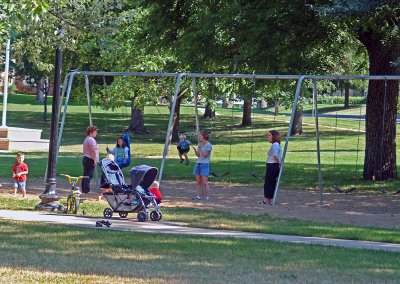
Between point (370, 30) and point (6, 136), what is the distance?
→ 1931 centimetres

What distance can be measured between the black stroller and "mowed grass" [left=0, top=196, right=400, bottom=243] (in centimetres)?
50

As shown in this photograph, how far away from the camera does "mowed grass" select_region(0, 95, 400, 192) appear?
25.6m

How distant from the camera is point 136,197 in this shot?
50.2ft

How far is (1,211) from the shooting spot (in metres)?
16.2

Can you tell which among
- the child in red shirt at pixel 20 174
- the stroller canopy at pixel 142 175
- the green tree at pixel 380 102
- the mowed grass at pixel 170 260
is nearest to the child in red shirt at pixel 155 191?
the stroller canopy at pixel 142 175

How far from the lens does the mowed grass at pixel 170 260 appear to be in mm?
9359

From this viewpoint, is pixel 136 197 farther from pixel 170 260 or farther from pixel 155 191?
pixel 170 260

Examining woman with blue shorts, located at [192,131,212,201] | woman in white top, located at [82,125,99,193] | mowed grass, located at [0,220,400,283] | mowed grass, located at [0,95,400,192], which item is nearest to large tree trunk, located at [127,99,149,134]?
mowed grass, located at [0,95,400,192]

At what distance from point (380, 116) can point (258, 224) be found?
9494mm

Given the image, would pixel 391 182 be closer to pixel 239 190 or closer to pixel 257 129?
pixel 239 190

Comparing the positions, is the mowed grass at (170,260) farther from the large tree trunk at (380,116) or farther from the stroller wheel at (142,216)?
the large tree trunk at (380,116)

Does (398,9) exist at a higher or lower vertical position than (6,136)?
higher

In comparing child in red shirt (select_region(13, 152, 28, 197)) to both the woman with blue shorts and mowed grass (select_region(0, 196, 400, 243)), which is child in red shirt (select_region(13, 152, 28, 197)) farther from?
the woman with blue shorts

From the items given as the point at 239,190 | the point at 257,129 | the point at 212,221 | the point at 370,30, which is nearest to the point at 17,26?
the point at 212,221
